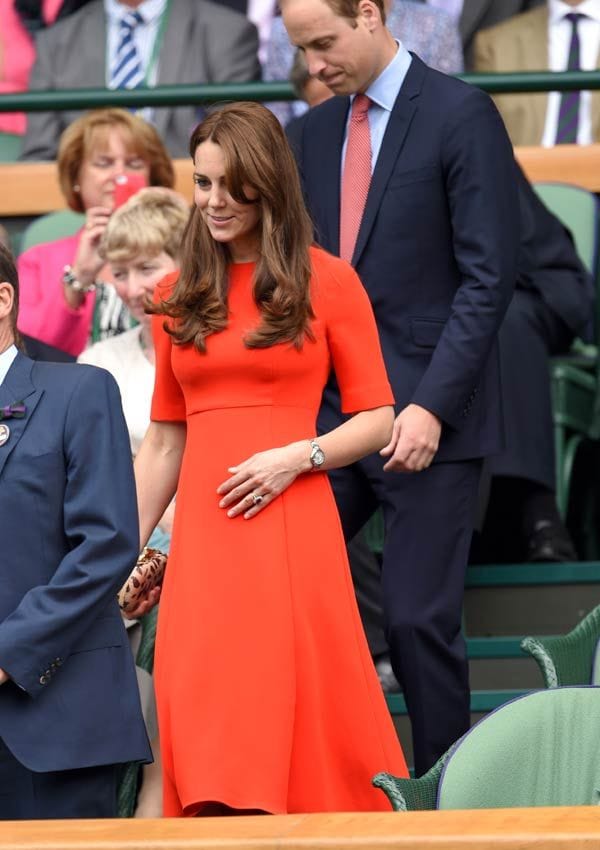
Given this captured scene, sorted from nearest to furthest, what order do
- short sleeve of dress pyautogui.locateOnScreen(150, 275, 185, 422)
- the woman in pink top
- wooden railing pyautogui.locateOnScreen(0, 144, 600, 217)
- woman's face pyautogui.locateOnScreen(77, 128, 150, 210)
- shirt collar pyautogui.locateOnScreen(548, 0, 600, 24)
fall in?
short sleeve of dress pyautogui.locateOnScreen(150, 275, 185, 422) → woman's face pyautogui.locateOnScreen(77, 128, 150, 210) → wooden railing pyautogui.locateOnScreen(0, 144, 600, 217) → shirt collar pyautogui.locateOnScreen(548, 0, 600, 24) → the woman in pink top

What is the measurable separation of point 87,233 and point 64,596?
2736 millimetres

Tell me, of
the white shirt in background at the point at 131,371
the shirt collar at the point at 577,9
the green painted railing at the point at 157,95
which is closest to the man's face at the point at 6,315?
the white shirt in background at the point at 131,371

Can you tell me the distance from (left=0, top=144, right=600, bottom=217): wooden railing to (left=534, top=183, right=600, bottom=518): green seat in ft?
0.84

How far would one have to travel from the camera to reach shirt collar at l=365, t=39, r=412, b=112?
414 centimetres

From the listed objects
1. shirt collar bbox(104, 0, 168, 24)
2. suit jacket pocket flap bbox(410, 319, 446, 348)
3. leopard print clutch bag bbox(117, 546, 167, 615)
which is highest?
suit jacket pocket flap bbox(410, 319, 446, 348)

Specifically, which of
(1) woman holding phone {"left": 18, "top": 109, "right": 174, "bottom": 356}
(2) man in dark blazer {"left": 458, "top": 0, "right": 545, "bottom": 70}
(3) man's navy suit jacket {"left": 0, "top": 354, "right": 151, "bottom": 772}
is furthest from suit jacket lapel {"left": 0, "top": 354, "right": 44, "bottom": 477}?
(2) man in dark blazer {"left": 458, "top": 0, "right": 545, "bottom": 70}

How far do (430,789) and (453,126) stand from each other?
5.61 feet

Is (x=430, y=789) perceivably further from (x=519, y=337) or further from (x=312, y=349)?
(x=519, y=337)

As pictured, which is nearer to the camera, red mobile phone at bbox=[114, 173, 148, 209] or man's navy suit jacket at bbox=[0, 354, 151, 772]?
man's navy suit jacket at bbox=[0, 354, 151, 772]

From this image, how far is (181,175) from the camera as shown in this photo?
699 cm

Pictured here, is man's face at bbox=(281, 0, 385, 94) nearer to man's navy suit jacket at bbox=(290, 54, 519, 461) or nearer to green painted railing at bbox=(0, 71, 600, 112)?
man's navy suit jacket at bbox=(290, 54, 519, 461)

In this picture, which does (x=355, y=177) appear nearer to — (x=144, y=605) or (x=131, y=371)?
(x=131, y=371)

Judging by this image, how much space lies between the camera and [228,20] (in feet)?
24.2

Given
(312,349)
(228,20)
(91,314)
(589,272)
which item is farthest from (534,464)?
(228,20)
